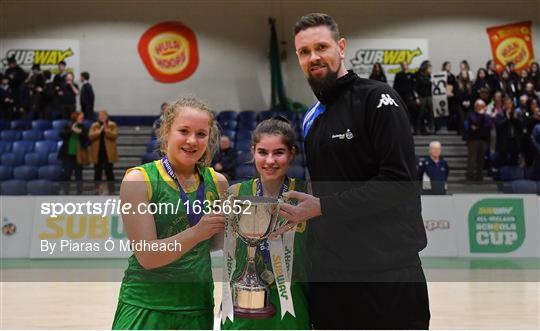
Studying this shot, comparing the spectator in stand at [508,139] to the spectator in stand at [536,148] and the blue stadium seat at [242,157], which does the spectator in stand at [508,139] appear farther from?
the blue stadium seat at [242,157]

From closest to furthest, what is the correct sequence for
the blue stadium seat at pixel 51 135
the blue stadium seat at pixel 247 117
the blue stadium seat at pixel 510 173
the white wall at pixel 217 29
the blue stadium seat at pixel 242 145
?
the blue stadium seat at pixel 510 173
the blue stadium seat at pixel 242 145
the blue stadium seat at pixel 51 135
the blue stadium seat at pixel 247 117
the white wall at pixel 217 29

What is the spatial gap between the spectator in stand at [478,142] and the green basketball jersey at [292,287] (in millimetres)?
9588

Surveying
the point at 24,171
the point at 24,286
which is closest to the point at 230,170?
the point at 24,286

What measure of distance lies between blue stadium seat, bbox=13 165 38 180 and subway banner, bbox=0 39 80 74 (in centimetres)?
485

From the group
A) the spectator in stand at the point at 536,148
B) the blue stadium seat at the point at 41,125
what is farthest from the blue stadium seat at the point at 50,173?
the spectator in stand at the point at 536,148

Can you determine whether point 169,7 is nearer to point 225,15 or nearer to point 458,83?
point 225,15

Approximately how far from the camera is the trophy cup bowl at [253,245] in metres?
1.89

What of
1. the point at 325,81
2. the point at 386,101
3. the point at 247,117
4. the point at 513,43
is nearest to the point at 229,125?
the point at 247,117

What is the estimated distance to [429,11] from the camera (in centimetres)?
1493

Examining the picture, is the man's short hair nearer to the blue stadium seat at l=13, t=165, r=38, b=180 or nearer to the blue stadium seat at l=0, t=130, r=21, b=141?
the blue stadium seat at l=13, t=165, r=38, b=180

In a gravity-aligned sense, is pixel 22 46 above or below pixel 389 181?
above

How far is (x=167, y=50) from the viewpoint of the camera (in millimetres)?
15188

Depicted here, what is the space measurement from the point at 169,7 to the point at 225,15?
1478mm

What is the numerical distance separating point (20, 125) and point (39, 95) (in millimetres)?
826
